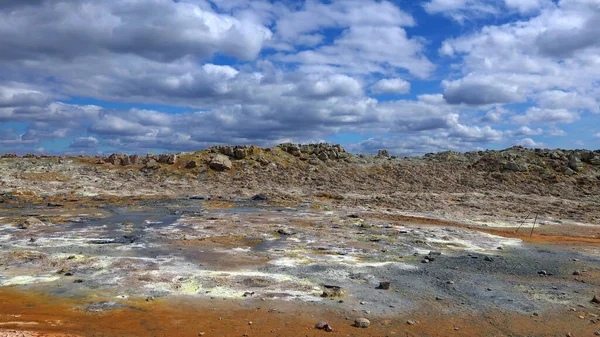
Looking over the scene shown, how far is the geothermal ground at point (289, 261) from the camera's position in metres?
7.66

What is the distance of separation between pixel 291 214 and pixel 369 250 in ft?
23.6

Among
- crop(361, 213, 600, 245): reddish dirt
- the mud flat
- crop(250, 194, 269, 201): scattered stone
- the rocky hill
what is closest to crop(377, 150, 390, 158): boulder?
the rocky hill

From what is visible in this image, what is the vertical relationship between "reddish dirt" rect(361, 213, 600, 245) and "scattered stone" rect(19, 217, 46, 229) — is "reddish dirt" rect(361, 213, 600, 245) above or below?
below

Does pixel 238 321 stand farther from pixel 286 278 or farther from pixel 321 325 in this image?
pixel 286 278

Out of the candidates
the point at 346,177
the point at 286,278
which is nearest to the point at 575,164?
the point at 346,177

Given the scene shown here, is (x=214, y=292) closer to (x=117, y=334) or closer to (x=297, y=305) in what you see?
(x=297, y=305)

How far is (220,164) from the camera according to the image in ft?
104

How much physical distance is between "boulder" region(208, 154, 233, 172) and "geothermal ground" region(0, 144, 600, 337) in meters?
3.36

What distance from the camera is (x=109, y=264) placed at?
35.5 ft

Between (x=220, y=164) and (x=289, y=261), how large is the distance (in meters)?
21.0

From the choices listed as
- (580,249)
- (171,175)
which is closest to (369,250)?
(580,249)

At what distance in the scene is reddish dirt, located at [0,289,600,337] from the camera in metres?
7.08

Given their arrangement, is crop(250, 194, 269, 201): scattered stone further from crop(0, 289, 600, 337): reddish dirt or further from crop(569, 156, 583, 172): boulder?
crop(569, 156, 583, 172): boulder

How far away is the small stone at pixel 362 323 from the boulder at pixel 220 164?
82.5 feet
